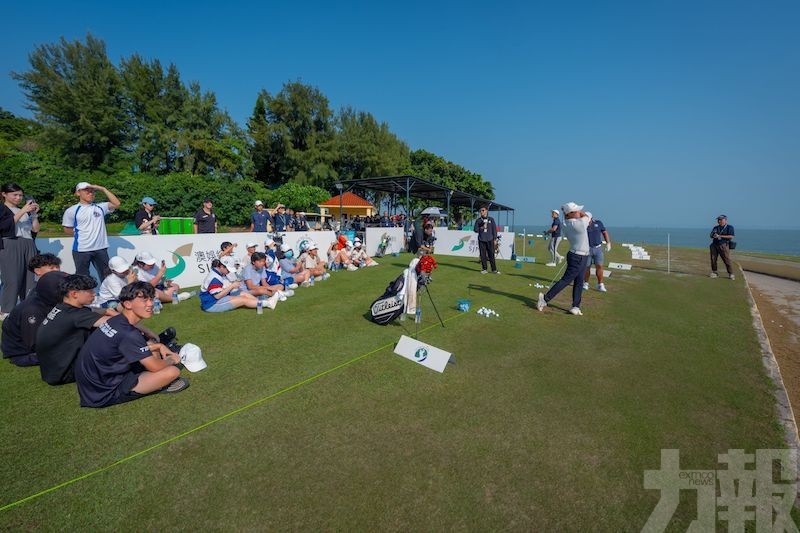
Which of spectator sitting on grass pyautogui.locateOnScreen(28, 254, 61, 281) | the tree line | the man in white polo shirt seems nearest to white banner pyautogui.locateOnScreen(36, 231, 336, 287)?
the man in white polo shirt

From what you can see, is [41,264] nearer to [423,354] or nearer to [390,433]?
[390,433]

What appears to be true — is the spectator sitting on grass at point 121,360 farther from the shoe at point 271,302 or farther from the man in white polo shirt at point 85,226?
the man in white polo shirt at point 85,226

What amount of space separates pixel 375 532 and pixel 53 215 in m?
31.5

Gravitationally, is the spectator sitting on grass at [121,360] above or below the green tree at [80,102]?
below

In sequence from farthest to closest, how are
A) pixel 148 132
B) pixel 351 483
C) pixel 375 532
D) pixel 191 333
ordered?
1. pixel 148 132
2. pixel 191 333
3. pixel 351 483
4. pixel 375 532

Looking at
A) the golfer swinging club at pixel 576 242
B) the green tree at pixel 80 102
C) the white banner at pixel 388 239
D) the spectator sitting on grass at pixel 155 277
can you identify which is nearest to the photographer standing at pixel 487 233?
the golfer swinging club at pixel 576 242

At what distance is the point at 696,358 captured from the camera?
5.12m

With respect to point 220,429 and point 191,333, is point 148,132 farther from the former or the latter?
point 220,429

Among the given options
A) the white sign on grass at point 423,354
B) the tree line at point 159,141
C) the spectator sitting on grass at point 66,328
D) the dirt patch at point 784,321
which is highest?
the tree line at point 159,141

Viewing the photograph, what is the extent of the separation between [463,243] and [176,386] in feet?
50.4

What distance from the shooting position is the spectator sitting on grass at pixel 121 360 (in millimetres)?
3299

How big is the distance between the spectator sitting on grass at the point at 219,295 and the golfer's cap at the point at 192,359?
263 cm

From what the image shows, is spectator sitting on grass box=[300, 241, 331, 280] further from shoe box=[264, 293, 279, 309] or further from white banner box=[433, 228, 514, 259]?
white banner box=[433, 228, 514, 259]

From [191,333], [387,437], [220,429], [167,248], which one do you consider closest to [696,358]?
[387,437]
